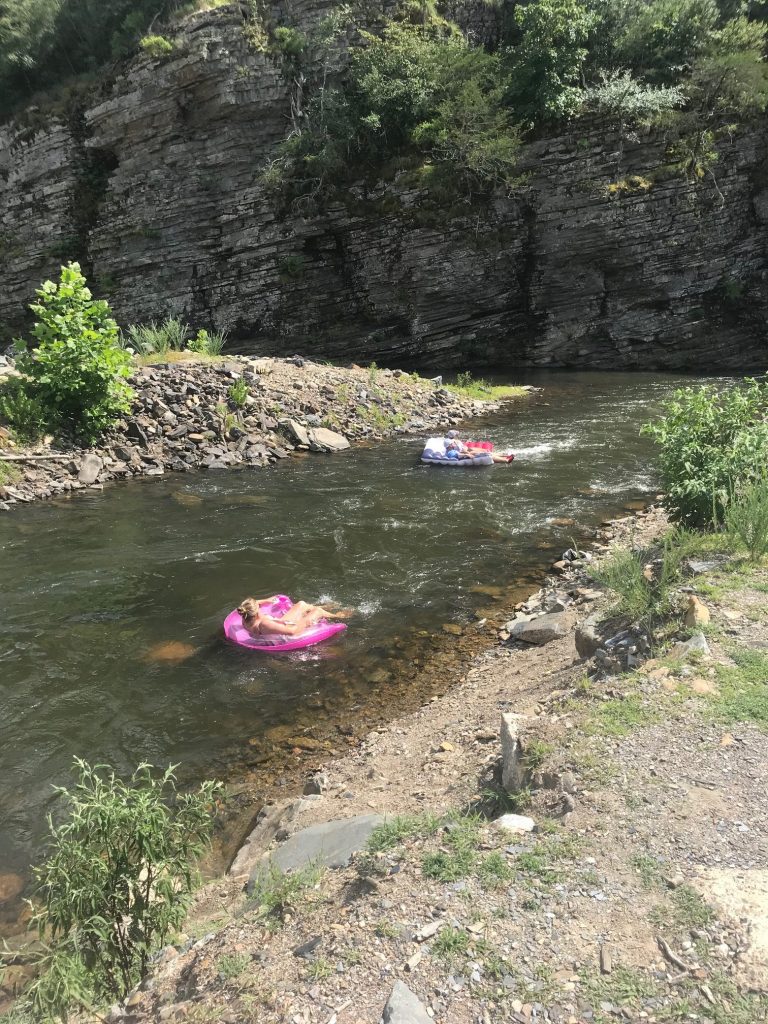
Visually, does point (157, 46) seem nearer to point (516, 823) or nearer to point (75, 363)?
point (75, 363)

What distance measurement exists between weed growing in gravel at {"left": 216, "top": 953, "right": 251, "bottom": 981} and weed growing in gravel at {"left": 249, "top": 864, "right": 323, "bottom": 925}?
0.22 m

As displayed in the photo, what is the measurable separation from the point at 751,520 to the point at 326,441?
11.3m

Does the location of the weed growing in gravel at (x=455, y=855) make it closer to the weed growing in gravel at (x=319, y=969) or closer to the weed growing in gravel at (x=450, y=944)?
the weed growing in gravel at (x=450, y=944)

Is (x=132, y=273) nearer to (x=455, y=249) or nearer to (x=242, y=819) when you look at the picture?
(x=455, y=249)

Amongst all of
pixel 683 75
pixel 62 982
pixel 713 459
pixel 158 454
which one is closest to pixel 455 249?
pixel 683 75

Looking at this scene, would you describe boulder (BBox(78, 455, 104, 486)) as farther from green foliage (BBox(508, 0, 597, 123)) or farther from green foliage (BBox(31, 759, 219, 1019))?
green foliage (BBox(508, 0, 597, 123))

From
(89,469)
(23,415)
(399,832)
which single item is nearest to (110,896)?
(399,832)

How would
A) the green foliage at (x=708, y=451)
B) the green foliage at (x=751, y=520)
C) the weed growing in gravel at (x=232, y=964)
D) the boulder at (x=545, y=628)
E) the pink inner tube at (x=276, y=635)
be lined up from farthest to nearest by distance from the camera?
the pink inner tube at (x=276, y=635)
the boulder at (x=545, y=628)
the green foliage at (x=708, y=451)
the green foliage at (x=751, y=520)
the weed growing in gravel at (x=232, y=964)

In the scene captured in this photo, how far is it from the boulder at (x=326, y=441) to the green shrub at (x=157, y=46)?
20.0m

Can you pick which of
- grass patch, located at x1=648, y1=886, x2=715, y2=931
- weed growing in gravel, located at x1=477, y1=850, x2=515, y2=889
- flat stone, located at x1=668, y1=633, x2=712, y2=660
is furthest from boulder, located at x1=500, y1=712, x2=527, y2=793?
flat stone, located at x1=668, y1=633, x2=712, y2=660

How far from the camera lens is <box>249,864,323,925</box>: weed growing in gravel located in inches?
125

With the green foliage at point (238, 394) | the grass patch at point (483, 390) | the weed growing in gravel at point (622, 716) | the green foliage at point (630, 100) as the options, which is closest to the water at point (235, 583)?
the green foliage at point (238, 394)

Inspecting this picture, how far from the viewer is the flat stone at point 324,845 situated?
11.9 feet

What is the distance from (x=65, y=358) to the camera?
1345cm
